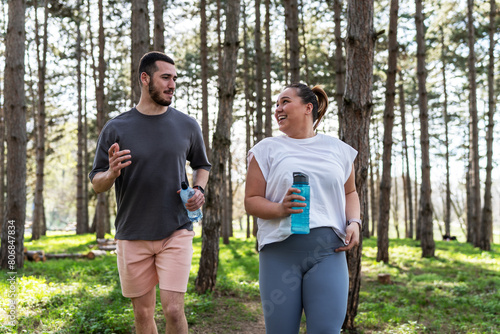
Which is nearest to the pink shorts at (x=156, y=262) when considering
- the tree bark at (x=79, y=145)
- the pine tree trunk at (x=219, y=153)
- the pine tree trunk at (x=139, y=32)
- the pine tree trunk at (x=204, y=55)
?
the pine tree trunk at (x=219, y=153)

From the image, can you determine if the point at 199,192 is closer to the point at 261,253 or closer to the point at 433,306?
the point at 261,253

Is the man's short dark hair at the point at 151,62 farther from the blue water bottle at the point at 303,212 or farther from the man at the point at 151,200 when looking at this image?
the blue water bottle at the point at 303,212

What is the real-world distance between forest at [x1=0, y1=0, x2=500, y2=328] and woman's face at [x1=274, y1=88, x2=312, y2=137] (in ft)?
8.80

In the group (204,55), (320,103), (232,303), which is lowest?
(232,303)

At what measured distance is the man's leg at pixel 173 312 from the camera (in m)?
3.31

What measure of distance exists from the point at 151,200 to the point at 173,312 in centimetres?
85

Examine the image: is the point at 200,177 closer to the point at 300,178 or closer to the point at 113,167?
the point at 113,167

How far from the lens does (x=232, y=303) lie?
283 inches

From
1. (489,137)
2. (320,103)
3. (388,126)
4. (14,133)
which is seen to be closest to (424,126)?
(388,126)

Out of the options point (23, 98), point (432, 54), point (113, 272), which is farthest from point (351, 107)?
point (432, 54)

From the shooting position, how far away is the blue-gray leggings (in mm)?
2711

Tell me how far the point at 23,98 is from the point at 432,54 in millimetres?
17554

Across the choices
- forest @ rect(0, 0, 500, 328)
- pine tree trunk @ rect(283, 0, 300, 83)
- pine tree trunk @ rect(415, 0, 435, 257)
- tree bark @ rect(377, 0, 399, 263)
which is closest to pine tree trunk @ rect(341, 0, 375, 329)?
forest @ rect(0, 0, 500, 328)

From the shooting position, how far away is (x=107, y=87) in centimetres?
2412
